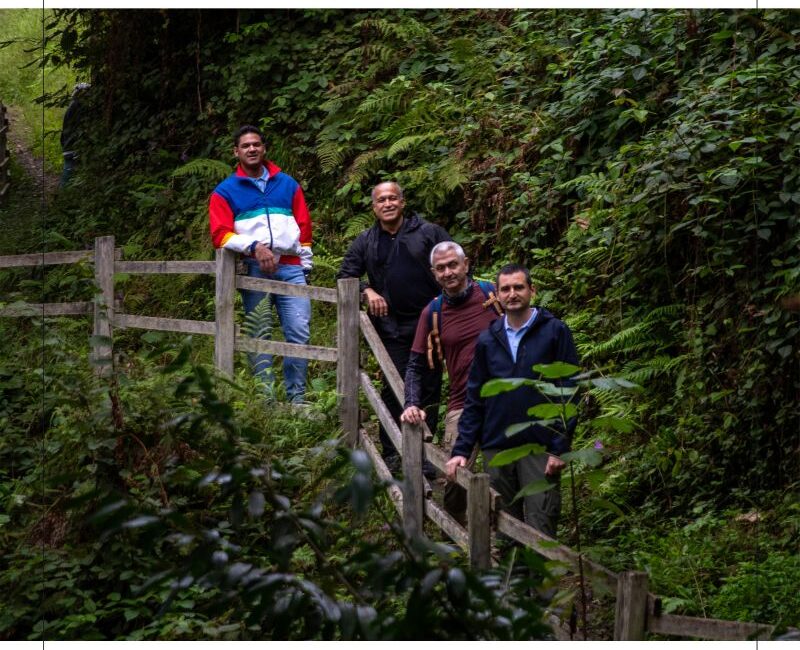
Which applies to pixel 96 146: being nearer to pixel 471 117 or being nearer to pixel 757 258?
pixel 471 117

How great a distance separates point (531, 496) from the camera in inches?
219

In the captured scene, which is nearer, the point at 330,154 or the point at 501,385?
the point at 501,385

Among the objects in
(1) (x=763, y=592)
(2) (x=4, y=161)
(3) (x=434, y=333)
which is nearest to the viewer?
(1) (x=763, y=592)

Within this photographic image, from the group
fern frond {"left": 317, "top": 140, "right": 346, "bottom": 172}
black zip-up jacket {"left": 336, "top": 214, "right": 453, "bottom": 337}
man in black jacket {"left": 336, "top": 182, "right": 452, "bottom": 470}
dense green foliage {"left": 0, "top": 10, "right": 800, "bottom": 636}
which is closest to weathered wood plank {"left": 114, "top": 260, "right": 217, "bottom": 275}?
dense green foliage {"left": 0, "top": 10, "right": 800, "bottom": 636}

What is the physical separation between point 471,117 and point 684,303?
420 centimetres

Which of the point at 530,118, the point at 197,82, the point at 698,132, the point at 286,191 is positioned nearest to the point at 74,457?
the point at 286,191

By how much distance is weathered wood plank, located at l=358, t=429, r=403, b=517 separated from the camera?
7.08 meters

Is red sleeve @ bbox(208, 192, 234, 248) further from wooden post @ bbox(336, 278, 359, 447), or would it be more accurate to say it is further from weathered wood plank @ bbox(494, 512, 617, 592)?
weathered wood plank @ bbox(494, 512, 617, 592)

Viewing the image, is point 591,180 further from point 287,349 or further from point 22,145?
point 22,145

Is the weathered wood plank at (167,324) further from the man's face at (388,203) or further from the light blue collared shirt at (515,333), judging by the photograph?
the light blue collared shirt at (515,333)

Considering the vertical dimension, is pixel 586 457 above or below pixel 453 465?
above

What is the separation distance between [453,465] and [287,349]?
10.4ft

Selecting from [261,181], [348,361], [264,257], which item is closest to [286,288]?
[264,257]

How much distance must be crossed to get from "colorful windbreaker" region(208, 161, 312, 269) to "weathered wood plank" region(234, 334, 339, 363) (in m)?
0.70
